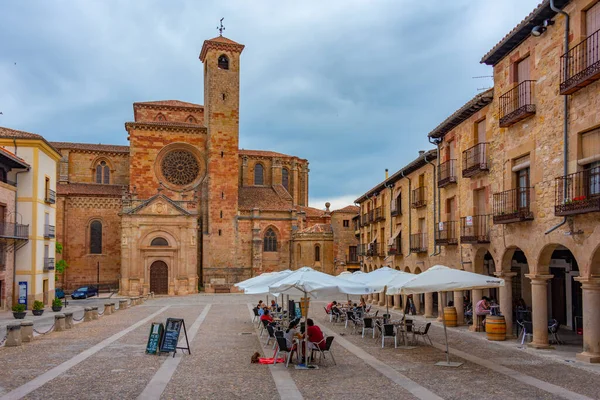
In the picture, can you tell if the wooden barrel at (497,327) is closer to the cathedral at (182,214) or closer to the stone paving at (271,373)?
the stone paving at (271,373)

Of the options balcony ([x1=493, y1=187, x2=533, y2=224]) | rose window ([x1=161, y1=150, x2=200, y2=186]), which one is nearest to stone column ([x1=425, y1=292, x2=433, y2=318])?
balcony ([x1=493, y1=187, x2=533, y2=224])

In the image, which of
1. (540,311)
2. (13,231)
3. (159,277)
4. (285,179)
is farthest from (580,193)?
(285,179)

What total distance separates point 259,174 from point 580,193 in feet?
170

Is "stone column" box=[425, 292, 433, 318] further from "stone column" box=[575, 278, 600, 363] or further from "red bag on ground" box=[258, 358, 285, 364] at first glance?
"red bag on ground" box=[258, 358, 285, 364]

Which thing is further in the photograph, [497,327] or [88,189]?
[88,189]

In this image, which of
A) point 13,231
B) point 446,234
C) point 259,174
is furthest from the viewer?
point 259,174

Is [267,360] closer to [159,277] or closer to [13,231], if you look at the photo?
[13,231]

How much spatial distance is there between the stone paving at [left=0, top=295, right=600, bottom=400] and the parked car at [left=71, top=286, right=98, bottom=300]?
27583 mm

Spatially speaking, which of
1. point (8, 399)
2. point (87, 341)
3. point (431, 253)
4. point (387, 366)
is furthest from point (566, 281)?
point (8, 399)

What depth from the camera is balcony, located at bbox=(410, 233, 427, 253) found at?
2809 cm

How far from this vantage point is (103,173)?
191 feet

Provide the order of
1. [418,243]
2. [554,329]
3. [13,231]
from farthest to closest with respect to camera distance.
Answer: [13,231]
[418,243]
[554,329]

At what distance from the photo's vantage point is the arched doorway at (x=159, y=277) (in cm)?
5094

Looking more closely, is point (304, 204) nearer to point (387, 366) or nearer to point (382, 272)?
point (382, 272)
